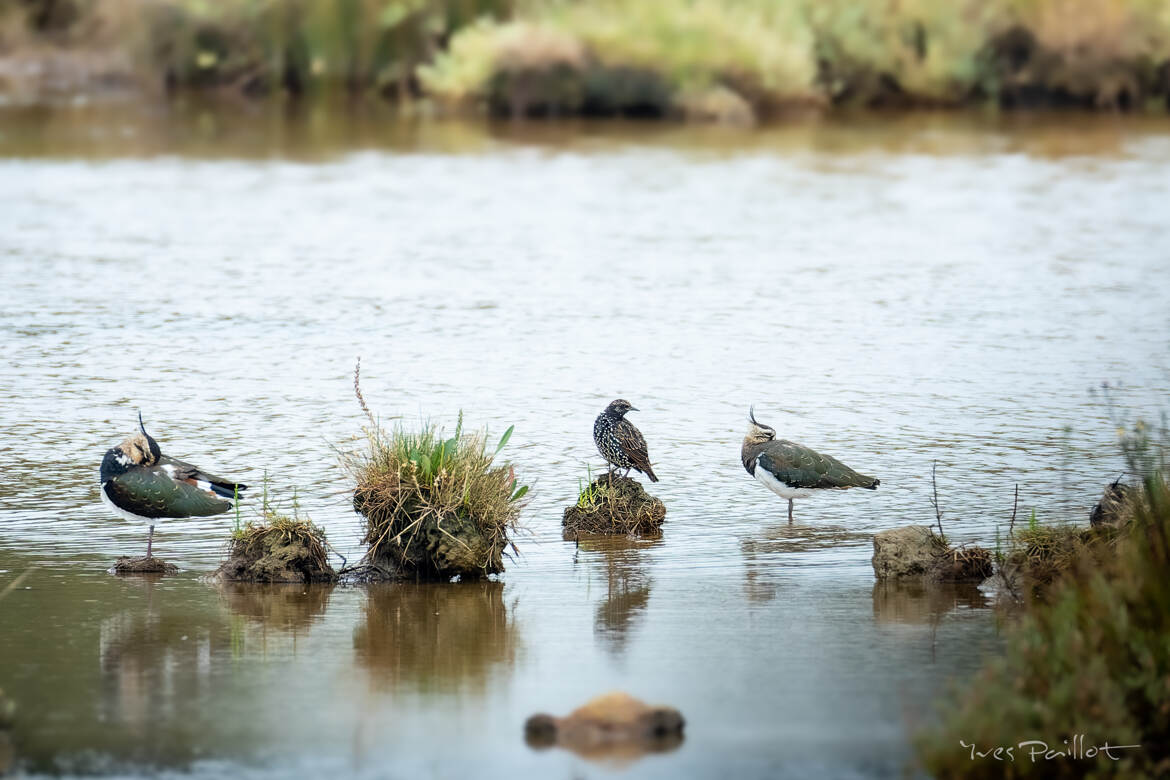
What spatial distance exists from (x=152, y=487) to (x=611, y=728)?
3.79m

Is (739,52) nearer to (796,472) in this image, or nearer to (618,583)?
(796,472)

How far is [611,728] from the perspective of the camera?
7.36m

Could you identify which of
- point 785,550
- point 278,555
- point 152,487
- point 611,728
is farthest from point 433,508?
point 611,728

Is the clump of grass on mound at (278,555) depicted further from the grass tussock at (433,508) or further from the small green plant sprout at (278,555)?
the grass tussock at (433,508)

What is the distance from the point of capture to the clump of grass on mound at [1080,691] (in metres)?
6.50

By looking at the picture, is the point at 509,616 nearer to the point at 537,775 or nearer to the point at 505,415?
the point at 537,775

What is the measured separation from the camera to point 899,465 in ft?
43.3

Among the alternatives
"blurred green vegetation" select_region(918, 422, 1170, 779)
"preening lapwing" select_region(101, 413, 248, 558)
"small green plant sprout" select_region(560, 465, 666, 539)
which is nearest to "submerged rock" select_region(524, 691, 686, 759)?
"blurred green vegetation" select_region(918, 422, 1170, 779)

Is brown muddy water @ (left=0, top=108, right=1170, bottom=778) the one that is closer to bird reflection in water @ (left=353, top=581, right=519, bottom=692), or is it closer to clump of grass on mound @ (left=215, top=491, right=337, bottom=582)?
bird reflection in water @ (left=353, top=581, right=519, bottom=692)

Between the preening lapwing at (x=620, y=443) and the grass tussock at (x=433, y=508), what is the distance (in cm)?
127

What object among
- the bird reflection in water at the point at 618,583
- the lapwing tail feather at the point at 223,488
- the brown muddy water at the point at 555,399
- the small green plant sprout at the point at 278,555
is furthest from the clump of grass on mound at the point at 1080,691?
the lapwing tail feather at the point at 223,488

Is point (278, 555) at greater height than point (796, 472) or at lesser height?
lesser

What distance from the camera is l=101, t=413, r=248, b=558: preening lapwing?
33.2 ft

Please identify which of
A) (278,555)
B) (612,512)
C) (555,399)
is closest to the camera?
(278,555)
